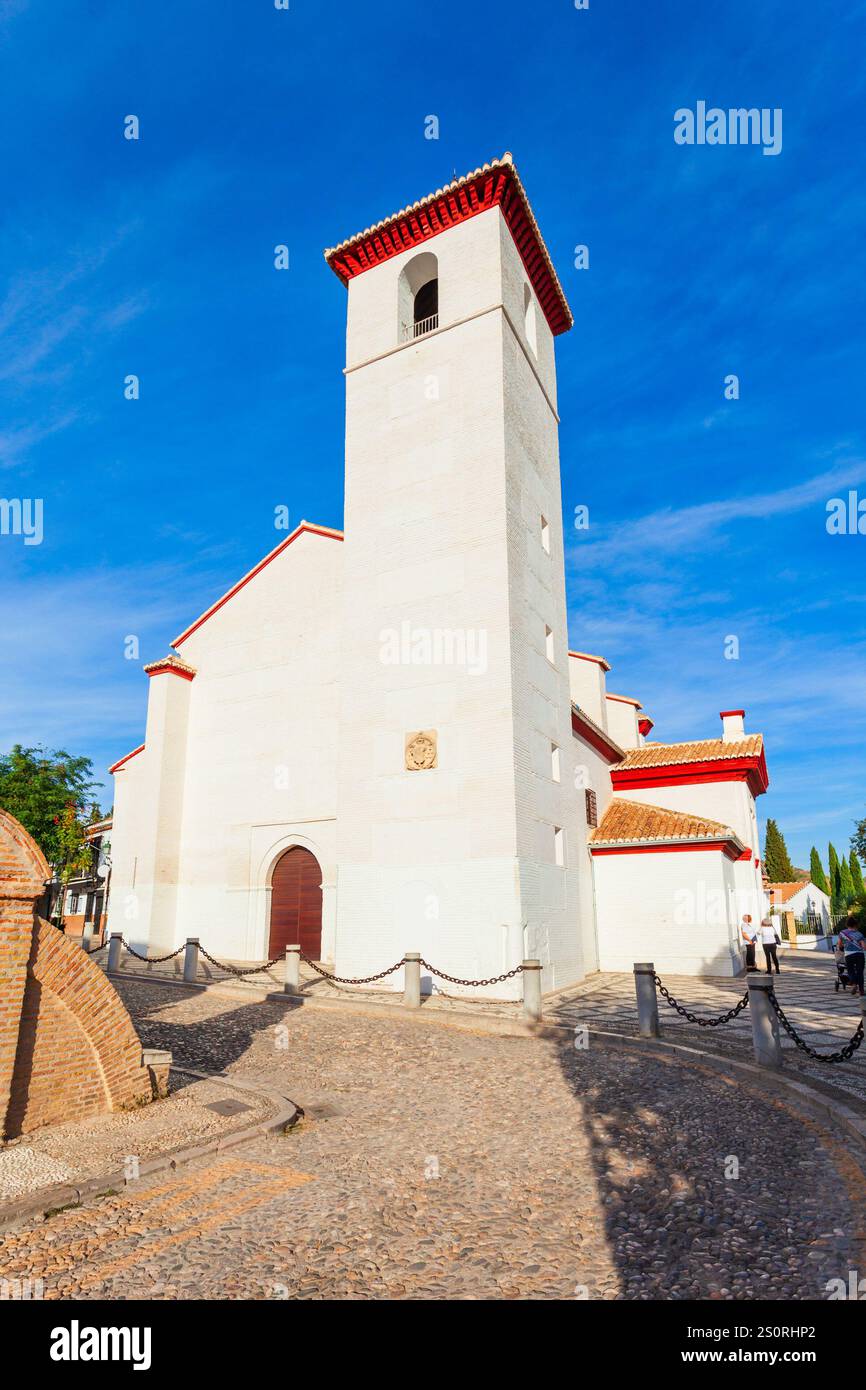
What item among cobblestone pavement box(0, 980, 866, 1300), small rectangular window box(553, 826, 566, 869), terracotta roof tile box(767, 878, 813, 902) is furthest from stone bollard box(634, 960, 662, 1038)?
terracotta roof tile box(767, 878, 813, 902)

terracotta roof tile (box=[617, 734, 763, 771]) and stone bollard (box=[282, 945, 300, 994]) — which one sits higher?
terracotta roof tile (box=[617, 734, 763, 771])

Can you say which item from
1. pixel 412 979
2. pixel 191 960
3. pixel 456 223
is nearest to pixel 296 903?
pixel 191 960

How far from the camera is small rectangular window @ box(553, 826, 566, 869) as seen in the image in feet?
53.4

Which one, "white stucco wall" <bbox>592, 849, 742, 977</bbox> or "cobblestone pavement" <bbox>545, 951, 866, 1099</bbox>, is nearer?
"cobblestone pavement" <bbox>545, 951, 866, 1099</bbox>

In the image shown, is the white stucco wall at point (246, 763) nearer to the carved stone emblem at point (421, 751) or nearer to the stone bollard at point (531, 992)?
the carved stone emblem at point (421, 751)

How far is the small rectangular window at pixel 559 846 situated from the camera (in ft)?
53.4

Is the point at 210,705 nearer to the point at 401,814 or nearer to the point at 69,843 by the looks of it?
the point at 401,814

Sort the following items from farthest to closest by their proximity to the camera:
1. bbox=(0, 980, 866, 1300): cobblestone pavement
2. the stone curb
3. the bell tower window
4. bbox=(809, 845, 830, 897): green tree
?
1. bbox=(809, 845, 830, 897): green tree
2. the bell tower window
3. the stone curb
4. bbox=(0, 980, 866, 1300): cobblestone pavement

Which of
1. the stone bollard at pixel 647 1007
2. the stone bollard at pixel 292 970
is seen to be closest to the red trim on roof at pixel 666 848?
the stone bollard at pixel 292 970

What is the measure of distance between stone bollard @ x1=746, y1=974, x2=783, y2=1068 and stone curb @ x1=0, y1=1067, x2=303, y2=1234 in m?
5.05

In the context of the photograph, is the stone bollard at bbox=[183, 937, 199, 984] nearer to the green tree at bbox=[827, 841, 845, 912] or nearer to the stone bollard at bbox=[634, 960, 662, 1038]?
the stone bollard at bbox=[634, 960, 662, 1038]
